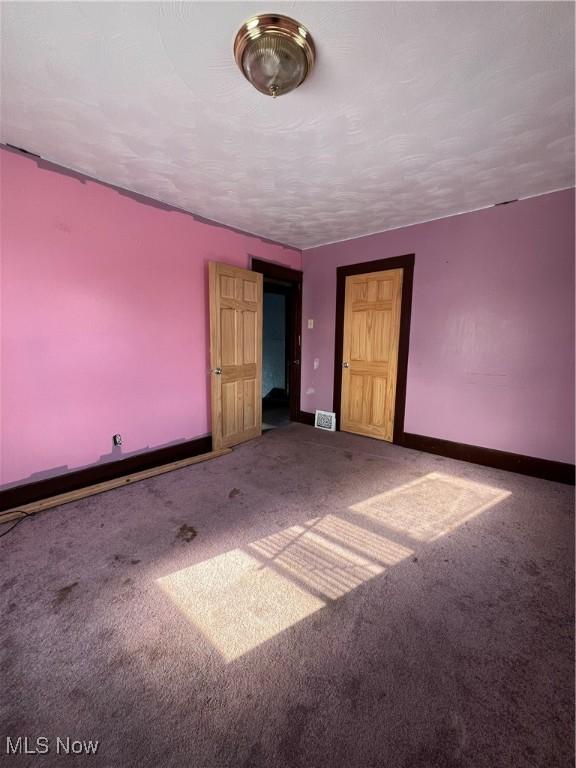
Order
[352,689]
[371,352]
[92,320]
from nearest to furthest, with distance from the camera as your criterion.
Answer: [352,689], [92,320], [371,352]

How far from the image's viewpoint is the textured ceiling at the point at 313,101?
134 cm

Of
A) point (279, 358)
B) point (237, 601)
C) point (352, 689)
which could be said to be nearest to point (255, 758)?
point (352, 689)

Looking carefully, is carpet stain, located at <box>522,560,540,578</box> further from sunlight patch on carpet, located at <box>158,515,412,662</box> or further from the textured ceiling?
the textured ceiling

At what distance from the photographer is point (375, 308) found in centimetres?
413

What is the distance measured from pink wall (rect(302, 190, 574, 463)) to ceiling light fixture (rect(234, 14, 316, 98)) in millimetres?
2585

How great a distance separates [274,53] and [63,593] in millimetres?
2858

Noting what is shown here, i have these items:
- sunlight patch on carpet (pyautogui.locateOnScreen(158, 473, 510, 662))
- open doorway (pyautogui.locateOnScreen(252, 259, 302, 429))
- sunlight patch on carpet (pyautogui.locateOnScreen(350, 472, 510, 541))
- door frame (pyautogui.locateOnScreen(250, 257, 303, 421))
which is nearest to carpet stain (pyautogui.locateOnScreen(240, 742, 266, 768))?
sunlight patch on carpet (pyautogui.locateOnScreen(158, 473, 510, 662))

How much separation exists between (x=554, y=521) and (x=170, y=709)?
2.72m

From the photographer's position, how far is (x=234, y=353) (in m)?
3.87

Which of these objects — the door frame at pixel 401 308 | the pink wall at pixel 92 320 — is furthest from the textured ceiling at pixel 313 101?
the door frame at pixel 401 308

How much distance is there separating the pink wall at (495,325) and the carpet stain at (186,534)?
283cm

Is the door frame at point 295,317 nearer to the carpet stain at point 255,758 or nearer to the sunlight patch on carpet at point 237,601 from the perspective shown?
the sunlight patch on carpet at point 237,601

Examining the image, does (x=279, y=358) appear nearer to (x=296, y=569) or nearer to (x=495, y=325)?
(x=495, y=325)

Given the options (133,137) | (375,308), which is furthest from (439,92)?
(375,308)
